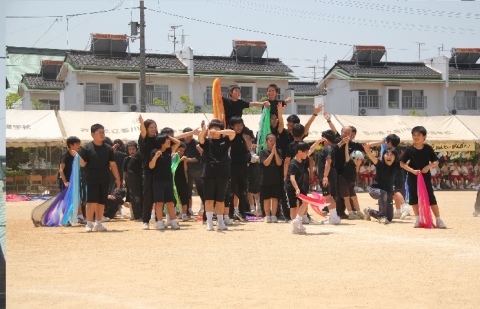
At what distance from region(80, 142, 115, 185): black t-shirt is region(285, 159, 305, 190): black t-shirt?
2.91m

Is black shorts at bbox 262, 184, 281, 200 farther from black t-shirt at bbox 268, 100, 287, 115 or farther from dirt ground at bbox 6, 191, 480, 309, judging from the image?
black t-shirt at bbox 268, 100, 287, 115

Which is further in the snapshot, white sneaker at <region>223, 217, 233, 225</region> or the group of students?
white sneaker at <region>223, 217, 233, 225</region>

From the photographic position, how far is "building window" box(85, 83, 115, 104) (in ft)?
131

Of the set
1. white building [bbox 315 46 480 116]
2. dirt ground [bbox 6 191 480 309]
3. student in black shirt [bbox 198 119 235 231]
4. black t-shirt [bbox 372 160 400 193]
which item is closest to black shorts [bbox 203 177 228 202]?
student in black shirt [bbox 198 119 235 231]

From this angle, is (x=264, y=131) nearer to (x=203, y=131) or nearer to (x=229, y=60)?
(x=203, y=131)

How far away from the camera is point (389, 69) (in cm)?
4409

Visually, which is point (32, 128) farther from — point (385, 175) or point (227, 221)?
point (385, 175)

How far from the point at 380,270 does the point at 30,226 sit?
787 cm

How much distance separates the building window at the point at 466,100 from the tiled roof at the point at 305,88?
346 inches

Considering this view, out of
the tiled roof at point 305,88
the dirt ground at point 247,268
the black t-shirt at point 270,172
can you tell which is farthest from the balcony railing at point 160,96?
the dirt ground at point 247,268

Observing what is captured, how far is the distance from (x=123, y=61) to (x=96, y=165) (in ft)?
94.8

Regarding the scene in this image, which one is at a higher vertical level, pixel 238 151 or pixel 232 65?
pixel 232 65

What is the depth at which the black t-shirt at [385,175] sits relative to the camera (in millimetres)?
14047

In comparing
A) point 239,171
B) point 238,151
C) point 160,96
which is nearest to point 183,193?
point 239,171
